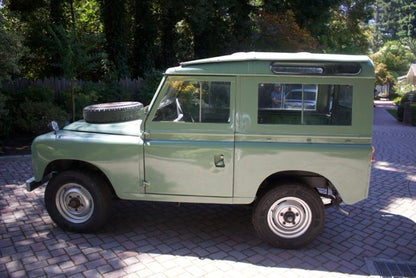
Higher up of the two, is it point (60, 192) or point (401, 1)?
point (401, 1)

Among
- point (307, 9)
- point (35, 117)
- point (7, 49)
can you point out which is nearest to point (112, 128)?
point (7, 49)

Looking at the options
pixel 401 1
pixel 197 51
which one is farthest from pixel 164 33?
pixel 401 1

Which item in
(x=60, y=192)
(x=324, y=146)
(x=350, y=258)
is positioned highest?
(x=324, y=146)

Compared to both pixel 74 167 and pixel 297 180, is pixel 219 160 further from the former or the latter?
pixel 74 167

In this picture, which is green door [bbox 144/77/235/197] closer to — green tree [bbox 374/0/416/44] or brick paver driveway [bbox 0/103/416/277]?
brick paver driveway [bbox 0/103/416/277]

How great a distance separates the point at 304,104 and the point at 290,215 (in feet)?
4.28

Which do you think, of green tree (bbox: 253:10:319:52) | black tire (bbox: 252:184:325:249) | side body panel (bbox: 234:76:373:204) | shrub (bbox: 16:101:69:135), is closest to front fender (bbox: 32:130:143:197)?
side body panel (bbox: 234:76:373:204)

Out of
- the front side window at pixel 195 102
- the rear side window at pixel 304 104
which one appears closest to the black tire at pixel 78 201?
the front side window at pixel 195 102

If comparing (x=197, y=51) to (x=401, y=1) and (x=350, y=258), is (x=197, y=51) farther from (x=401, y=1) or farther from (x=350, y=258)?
(x=401, y=1)

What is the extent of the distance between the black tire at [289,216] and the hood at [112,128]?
1.79 meters

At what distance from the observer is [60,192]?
4.64m

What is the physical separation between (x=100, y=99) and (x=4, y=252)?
995cm

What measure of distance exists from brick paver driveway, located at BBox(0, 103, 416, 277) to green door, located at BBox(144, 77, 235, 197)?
28.3 inches

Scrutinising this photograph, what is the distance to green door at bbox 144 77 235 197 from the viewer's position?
4.23 meters
